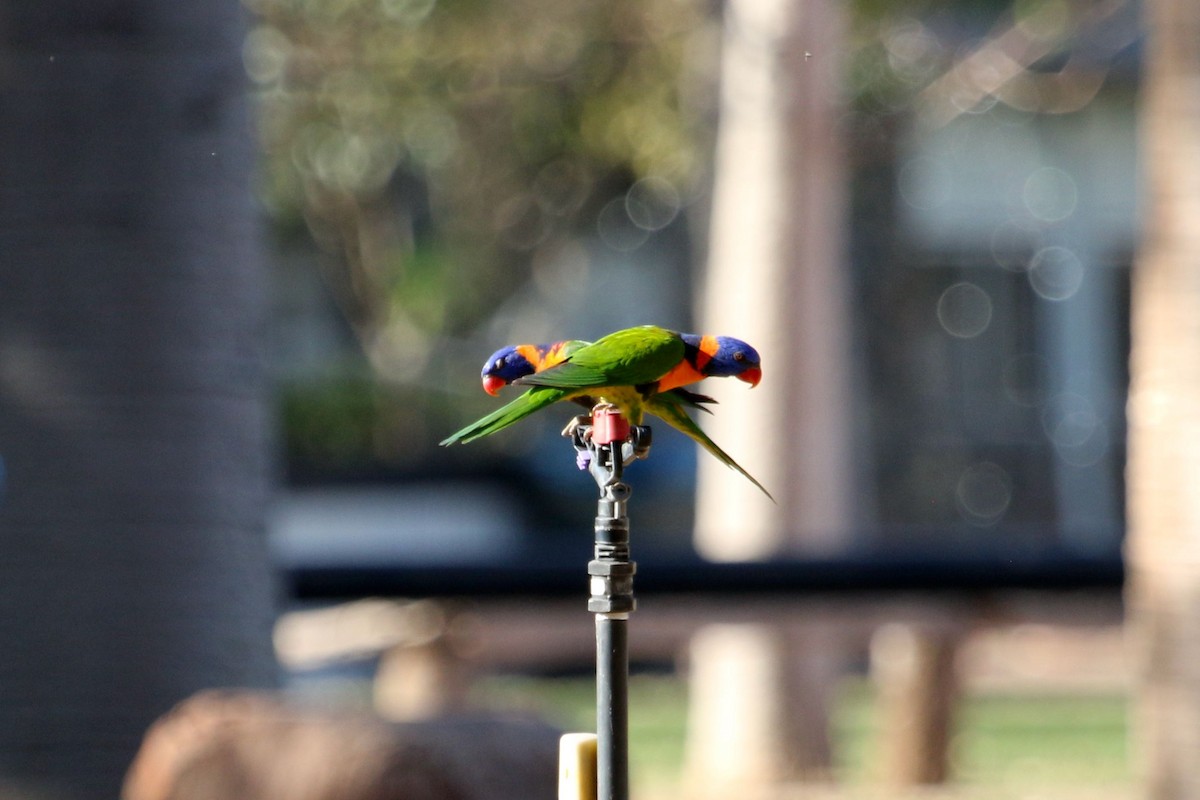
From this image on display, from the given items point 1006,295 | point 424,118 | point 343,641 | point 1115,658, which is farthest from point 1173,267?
point 1006,295

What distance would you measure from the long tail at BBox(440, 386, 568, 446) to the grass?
3541mm

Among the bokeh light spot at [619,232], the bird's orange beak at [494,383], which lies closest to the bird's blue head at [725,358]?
the bird's orange beak at [494,383]

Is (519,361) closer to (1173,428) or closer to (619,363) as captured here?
(619,363)

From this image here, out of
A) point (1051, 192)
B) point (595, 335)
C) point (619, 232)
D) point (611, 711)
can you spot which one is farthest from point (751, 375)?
point (595, 335)

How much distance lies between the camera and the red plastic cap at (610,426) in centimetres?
225

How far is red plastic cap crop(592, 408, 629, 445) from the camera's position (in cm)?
225

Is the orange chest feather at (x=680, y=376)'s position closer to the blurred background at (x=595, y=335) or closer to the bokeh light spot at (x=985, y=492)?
the blurred background at (x=595, y=335)

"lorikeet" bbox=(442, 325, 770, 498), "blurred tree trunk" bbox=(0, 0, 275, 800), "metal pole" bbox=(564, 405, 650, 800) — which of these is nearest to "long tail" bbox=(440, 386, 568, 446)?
"lorikeet" bbox=(442, 325, 770, 498)

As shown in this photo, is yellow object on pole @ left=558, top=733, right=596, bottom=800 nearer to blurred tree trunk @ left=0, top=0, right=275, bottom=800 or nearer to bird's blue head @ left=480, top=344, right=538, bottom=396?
bird's blue head @ left=480, top=344, right=538, bottom=396

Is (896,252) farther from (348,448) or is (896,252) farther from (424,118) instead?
(348,448)

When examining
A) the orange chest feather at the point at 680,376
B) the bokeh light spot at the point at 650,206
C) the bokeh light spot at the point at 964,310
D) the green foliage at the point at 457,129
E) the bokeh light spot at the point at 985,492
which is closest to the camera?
the orange chest feather at the point at 680,376

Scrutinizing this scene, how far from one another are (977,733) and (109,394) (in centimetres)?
749

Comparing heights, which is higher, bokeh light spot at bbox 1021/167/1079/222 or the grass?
bokeh light spot at bbox 1021/167/1079/222

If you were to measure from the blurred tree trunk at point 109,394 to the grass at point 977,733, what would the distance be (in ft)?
5.02
